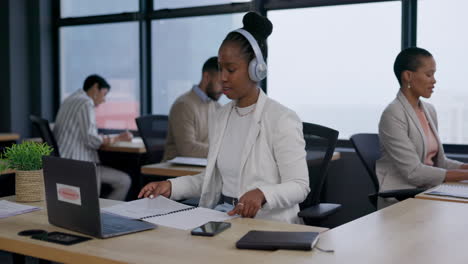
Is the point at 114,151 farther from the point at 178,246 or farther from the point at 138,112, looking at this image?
the point at 178,246

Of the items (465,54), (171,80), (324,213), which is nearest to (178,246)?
(324,213)

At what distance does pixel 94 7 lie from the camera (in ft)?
20.1

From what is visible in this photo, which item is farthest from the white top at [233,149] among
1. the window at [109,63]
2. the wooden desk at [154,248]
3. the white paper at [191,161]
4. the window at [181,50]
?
the window at [109,63]

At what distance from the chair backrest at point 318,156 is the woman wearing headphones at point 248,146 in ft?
0.73

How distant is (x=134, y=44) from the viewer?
585cm

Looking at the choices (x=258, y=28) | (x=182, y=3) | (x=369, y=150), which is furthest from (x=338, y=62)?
(x=258, y=28)

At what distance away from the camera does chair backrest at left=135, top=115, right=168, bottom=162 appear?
3811 mm

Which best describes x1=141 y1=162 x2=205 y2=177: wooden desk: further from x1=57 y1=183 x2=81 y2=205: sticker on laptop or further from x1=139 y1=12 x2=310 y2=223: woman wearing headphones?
x1=57 y1=183 x2=81 y2=205: sticker on laptop

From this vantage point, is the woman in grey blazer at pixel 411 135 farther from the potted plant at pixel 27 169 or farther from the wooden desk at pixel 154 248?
the potted plant at pixel 27 169

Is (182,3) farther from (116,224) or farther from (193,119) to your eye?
(116,224)

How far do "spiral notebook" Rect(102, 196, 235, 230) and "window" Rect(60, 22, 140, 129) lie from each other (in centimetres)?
388

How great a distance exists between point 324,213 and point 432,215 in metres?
0.43

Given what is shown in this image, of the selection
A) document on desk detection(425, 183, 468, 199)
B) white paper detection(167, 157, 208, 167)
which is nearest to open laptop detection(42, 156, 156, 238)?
document on desk detection(425, 183, 468, 199)

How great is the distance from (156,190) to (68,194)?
53cm
